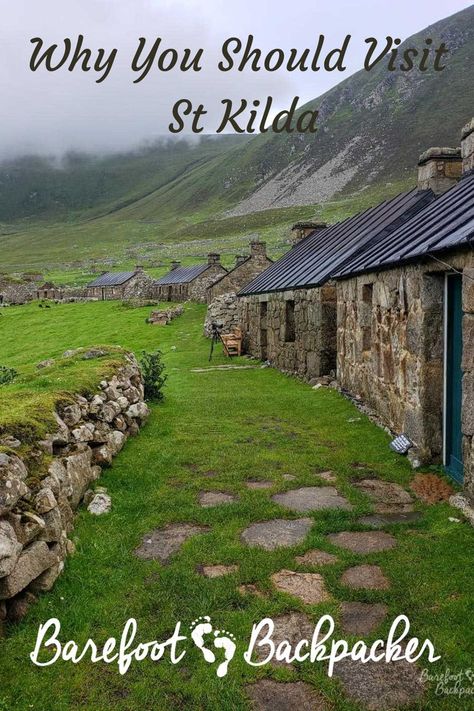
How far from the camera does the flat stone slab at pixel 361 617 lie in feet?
15.1

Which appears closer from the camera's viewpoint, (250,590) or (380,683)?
(380,683)

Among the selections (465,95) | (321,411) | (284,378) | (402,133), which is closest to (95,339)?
(284,378)

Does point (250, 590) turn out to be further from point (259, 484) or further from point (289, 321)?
point (289, 321)

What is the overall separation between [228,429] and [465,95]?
7308 inches

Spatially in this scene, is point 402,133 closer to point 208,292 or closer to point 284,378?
point 208,292

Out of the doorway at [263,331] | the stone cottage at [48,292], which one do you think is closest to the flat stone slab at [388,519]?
the doorway at [263,331]

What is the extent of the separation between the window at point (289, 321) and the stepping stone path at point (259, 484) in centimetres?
1241

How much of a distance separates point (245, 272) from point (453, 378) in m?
34.3

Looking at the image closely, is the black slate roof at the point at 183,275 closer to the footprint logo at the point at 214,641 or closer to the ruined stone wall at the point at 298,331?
the ruined stone wall at the point at 298,331

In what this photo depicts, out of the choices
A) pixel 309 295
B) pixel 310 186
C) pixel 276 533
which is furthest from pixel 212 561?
pixel 310 186

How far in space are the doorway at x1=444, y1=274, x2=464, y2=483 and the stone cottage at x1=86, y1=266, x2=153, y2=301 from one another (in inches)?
2119

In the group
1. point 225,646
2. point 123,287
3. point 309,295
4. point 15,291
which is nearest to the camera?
point 225,646

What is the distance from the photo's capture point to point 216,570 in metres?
5.57

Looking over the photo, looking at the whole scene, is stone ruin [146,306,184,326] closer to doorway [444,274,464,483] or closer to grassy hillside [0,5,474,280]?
doorway [444,274,464,483]
